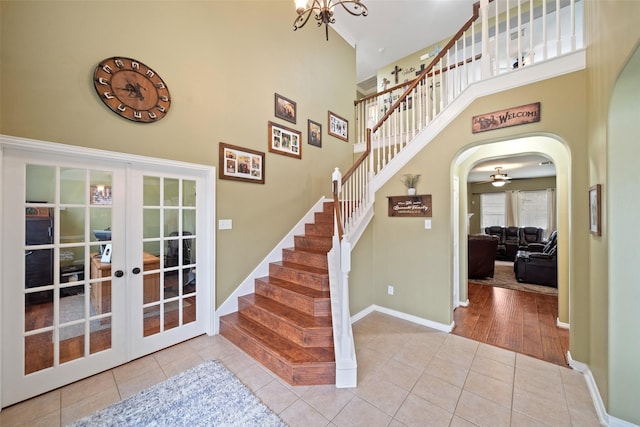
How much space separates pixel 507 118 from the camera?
279cm

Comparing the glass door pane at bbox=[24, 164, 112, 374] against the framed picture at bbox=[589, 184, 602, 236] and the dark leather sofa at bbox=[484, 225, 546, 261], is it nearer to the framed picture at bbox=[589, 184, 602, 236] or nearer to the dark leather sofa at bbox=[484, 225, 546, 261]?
the framed picture at bbox=[589, 184, 602, 236]

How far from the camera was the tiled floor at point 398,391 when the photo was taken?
184 cm

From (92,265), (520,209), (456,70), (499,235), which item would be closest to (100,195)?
(92,265)

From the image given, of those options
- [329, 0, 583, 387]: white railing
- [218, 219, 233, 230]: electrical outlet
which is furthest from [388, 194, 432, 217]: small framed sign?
[218, 219, 233, 230]: electrical outlet

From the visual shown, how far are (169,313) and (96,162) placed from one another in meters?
1.77

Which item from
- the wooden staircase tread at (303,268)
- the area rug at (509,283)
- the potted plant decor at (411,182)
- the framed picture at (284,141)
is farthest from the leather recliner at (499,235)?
the framed picture at (284,141)

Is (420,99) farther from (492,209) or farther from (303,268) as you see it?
(492,209)

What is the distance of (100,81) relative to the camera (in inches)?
88.4

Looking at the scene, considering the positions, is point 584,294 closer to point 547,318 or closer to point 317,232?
point 547,318

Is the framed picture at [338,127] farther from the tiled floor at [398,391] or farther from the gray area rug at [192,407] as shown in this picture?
the gray area rug at [192,407]

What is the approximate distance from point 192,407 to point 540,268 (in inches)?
257

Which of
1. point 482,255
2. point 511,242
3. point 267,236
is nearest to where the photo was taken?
point 267,236

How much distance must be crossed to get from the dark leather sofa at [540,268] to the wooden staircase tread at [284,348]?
525 cm

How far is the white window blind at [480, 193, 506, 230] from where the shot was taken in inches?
373
